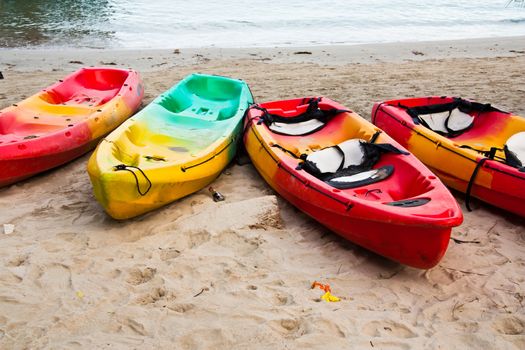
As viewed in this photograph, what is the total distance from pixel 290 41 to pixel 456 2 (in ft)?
40.3

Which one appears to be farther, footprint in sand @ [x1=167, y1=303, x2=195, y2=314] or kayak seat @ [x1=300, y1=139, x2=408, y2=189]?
kayak seat @ [x1=300, y1=139, x2=408, y2=189]

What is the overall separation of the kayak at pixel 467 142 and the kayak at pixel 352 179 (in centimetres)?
48

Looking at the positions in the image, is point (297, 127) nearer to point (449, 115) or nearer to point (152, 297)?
point (449, 115)

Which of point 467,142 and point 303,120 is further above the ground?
point 467,142

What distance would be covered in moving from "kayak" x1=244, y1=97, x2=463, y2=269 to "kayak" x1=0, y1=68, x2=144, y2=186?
1.80 metres


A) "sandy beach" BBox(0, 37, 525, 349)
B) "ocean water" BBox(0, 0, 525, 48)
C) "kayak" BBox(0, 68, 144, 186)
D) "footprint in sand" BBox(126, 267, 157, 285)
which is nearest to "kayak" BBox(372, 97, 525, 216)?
"sandy beach" BBox(0, 37, 525, 349)

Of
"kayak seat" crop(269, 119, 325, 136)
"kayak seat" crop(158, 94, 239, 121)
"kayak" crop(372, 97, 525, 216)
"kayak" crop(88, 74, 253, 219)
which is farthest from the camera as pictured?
"kayak seat" crop(158, 94, 239, 121)

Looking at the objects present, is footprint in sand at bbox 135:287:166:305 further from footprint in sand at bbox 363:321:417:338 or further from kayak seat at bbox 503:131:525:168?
kayak seat at bbox 503:131:525:168

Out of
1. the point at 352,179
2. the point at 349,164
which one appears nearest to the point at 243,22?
the point at 349,164

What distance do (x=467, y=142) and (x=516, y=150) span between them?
1.99 ft

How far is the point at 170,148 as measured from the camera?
15.5ft

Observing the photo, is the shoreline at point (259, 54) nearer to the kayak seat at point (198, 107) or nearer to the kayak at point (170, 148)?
the kayak seat at point (198, 107)

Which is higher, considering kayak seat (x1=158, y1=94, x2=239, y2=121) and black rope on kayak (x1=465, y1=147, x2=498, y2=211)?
black rope on kayak (x1=465, y1=147, x2=498, y2=211)

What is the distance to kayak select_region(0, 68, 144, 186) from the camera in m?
4.39
